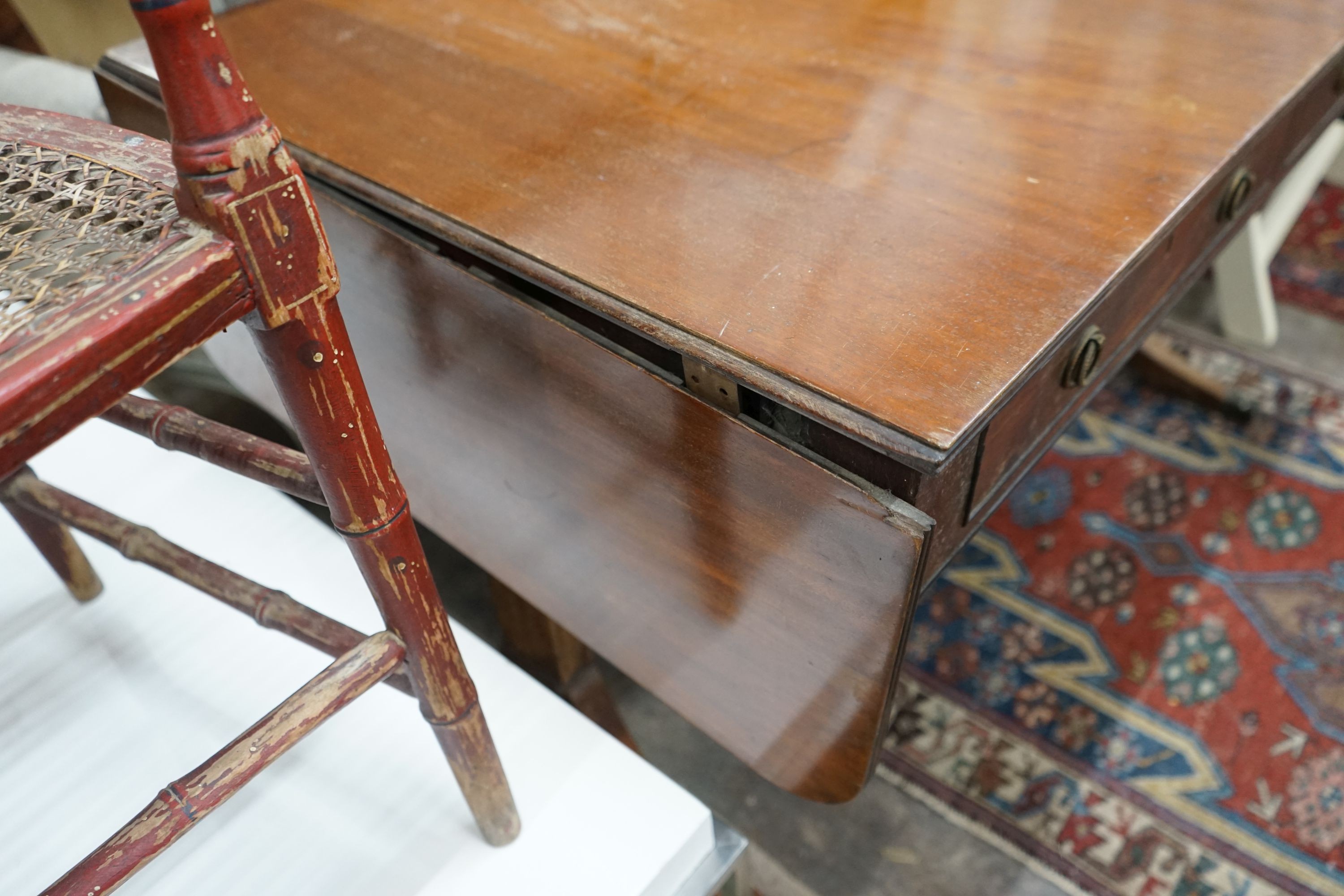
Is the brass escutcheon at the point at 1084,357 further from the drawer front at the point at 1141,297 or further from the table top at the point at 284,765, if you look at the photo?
the table top at the point at 284,765

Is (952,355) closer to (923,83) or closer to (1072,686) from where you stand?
(923,83)

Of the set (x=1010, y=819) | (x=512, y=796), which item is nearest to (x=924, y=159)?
(x=512, y=796)

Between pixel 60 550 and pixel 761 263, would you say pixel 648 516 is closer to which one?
pixel 761 263

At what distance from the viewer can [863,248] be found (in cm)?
59

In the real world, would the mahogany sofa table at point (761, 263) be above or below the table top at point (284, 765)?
above

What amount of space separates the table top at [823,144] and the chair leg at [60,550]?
0.38m

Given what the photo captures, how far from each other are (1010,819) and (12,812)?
36.1 inches

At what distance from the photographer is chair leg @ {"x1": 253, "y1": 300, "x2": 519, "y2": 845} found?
0.43m

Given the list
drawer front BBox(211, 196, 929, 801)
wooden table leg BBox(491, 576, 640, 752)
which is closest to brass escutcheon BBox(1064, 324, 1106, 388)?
drawer front BBox(211, 196, 929, 801)

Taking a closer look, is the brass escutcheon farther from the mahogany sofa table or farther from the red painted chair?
the red painted chair

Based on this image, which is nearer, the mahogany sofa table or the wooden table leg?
the mahogany sofa table

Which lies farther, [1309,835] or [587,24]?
[1309,835]

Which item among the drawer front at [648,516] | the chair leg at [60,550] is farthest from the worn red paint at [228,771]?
the chair leg at [60,550]

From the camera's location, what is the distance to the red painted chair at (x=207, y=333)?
344 mm
